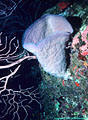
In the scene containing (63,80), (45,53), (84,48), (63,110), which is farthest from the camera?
(63,110)

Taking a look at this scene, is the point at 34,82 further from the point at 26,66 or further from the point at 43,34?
the point at 43,34

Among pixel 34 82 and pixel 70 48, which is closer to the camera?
pixel 70 48

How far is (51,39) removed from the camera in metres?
2.15

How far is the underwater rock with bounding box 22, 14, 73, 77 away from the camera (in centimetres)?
207

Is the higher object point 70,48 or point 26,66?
point 70,48

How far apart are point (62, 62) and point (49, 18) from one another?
95 centimetres

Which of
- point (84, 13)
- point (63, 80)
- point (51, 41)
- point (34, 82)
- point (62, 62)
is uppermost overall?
point (84, 13)

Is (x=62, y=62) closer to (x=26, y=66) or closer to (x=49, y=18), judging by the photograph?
(x=49, y=18)

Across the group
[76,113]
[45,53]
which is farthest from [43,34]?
[76,113]

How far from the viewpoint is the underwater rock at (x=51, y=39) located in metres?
2.07

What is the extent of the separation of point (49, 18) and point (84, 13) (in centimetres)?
68

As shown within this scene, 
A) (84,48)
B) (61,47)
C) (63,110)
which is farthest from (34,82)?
(84,48)

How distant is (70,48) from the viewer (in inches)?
91.0

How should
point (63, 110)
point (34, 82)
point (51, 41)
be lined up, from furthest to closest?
point (34, 82)
point (63, 110)
point (51, 41)
